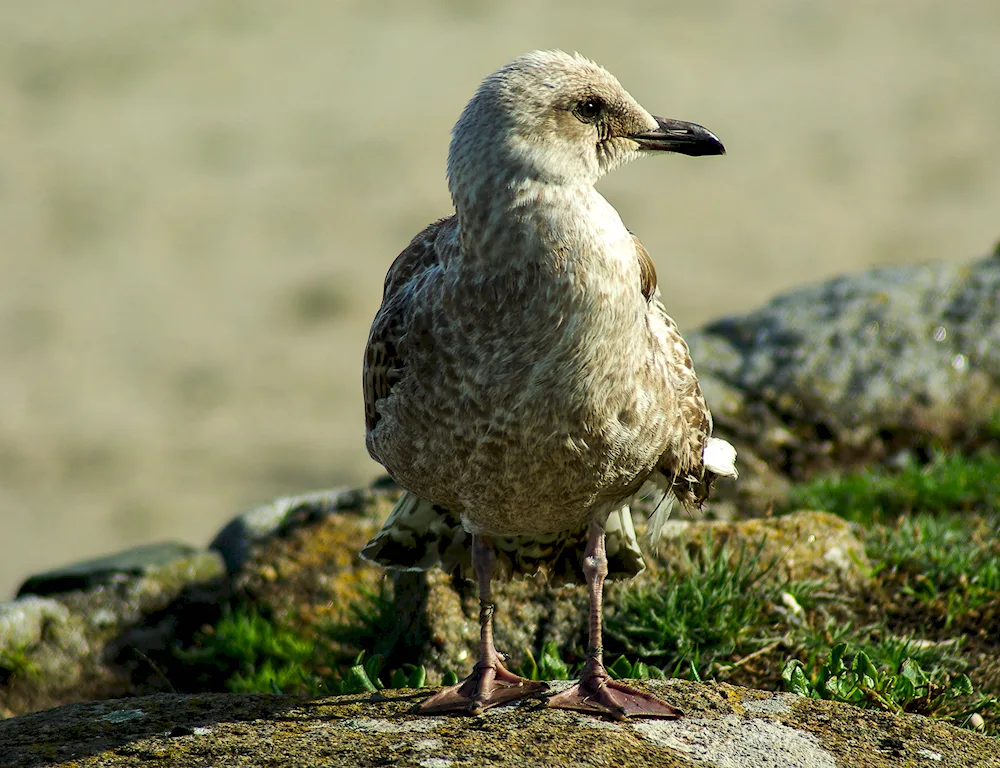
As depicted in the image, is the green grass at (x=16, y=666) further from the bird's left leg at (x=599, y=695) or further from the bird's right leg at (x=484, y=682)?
the bird's left leg at (x=599, y=695)

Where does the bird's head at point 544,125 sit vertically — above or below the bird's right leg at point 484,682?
above

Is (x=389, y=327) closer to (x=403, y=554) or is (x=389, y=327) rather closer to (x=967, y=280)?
(x=403, y=554)

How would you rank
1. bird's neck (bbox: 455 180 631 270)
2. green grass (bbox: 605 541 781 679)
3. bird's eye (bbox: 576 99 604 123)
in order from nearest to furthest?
bird's neck (bbox: 455 180 631 270)
bird's eye (bbox: 576 99 604 123)
green grass (bbox: 605 541 781 679)

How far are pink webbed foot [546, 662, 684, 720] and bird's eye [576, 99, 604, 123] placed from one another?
1944mm

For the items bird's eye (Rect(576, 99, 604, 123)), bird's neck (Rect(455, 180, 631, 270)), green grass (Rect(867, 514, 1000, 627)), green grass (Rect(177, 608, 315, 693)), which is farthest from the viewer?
green grass (Rect(177, 608, 315, 693))

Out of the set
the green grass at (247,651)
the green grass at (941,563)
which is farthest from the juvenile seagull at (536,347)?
the green grass at (247,651)

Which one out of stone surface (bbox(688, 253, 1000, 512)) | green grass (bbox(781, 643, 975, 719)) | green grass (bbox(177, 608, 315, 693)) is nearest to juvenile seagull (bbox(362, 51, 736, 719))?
green grass (bbox(781, 643, 975, 719))

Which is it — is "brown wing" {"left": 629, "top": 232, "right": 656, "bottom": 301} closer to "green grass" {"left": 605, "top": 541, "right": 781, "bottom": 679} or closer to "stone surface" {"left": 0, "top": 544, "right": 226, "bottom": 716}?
"green grass" {"left": 605, "top": 541, "right": 781, "bottom": 679}

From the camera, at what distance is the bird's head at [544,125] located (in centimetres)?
414

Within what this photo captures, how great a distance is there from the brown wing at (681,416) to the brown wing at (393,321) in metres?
0.79

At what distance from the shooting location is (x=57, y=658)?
20.7 feet

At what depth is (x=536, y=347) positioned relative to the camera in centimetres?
418

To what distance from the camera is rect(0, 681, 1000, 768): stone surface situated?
3.88 metres

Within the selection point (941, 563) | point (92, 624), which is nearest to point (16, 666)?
point (92, 624)
